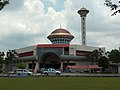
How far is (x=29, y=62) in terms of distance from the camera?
380ft

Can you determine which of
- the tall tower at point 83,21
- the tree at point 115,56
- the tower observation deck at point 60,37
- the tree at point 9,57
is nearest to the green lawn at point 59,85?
the tree at point 115,56

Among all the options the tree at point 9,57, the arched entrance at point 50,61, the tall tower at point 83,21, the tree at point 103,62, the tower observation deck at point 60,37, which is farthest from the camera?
the tall tower at point 83,21

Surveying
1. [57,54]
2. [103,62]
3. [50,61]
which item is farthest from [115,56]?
[50,61]

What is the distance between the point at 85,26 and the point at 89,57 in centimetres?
2448

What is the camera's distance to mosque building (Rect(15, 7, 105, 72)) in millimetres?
107750

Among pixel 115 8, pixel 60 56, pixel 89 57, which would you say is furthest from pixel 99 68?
pixel 115 8

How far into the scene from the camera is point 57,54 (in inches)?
4247

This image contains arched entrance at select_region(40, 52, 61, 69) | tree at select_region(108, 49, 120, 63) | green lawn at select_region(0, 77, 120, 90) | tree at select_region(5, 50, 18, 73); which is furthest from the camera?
arched entrance at select_region(40, 52, 61, 69)

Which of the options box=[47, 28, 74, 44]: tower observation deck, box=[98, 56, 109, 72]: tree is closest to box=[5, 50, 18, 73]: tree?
box=[47, 28, 74, 44]: tower observation deck

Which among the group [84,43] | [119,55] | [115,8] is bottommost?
[115,8]

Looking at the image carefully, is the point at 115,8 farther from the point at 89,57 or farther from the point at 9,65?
the point at 9,65

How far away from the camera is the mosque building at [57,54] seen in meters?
108

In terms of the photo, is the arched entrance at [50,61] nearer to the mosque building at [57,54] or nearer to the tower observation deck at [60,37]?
the mosque building at [57,54]

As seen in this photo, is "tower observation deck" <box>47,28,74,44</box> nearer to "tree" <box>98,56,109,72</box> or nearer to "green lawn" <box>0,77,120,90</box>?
"tree" <box>98,56,109,72</box>
